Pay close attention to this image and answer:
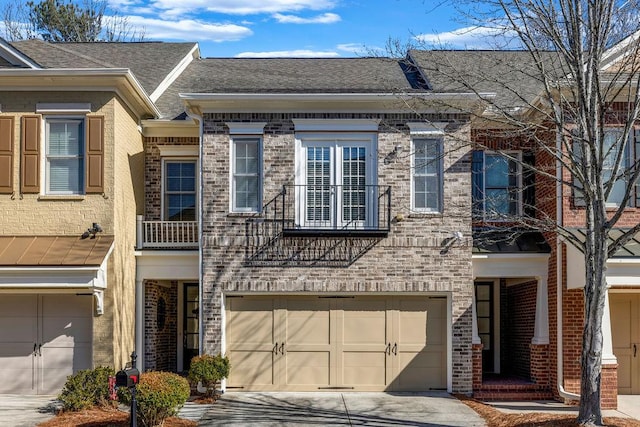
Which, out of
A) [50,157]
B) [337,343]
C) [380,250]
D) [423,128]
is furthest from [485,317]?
[50,157]

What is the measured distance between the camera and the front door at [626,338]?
16.2 metres

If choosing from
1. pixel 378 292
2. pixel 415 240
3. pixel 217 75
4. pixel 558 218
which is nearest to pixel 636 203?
pixel 558 218

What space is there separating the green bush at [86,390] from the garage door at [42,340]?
50.4 inches

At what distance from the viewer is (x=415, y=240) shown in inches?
621

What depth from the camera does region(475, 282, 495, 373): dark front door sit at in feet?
59.2

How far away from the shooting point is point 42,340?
15344mm

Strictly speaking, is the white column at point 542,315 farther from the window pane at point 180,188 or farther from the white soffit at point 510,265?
the window pane at point 180,188

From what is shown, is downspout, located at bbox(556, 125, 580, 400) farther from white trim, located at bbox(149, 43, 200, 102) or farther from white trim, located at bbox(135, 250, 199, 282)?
white trim, located at bbox(149, 43, 200, 102)

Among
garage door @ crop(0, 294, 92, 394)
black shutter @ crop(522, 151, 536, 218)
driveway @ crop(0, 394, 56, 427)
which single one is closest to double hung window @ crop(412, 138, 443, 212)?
black shutter @ crop(522, 151, 536, 218)

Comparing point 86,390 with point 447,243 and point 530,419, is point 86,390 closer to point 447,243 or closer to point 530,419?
point 447,243

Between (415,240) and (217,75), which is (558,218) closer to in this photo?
(415,240)

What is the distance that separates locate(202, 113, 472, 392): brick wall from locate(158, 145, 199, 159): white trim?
5.01ft

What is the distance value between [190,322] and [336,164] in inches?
233

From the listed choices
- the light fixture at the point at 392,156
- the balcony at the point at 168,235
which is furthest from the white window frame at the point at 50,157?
the light fixture at the point at 392,156
